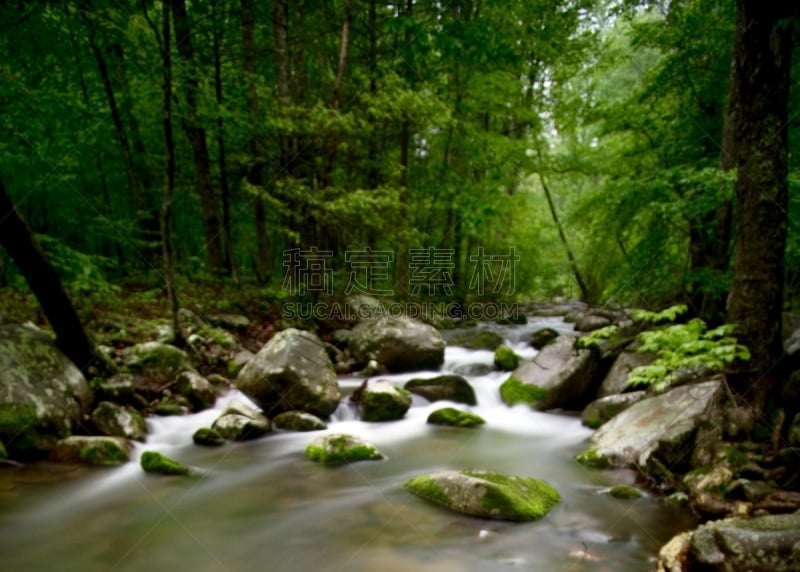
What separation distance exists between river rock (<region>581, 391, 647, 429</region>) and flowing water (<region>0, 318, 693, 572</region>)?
2.39 feet

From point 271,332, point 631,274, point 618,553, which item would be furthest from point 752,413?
point 271,332

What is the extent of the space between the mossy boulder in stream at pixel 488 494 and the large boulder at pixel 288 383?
2.31 m

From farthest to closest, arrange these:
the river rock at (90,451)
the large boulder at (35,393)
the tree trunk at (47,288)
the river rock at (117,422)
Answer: the river rock at (117,422) < the tree trunk at (47,288) < the river rock at (90,451) < the large boulder at (35,393)

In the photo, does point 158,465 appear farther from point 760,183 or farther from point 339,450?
point 760,183

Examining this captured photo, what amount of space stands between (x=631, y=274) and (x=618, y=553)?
472 centimetres

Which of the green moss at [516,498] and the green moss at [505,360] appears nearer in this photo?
the green moss at [516,498]

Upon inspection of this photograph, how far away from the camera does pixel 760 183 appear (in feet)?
13.4

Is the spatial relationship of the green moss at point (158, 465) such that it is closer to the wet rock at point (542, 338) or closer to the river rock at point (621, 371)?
the river rock at point (621, 371)

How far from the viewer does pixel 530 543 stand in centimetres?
396

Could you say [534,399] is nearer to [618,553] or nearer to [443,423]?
[443,423]

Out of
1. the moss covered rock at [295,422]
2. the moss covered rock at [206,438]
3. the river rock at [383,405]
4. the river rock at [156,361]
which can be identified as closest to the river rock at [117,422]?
the moss covered rock at [206,438]

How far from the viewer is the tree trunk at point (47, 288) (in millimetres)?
5301

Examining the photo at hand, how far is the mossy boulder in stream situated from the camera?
424 cm

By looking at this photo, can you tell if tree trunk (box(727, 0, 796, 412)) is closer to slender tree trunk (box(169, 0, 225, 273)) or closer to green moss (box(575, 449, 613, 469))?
green moss (box(575, 449, 613, 469))
